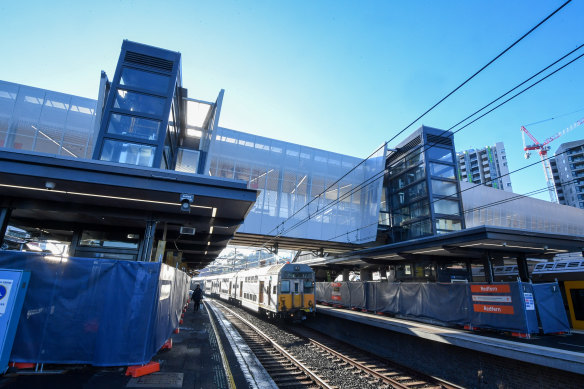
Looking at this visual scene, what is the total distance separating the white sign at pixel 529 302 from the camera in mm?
9679

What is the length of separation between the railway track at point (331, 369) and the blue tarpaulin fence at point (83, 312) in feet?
13.2

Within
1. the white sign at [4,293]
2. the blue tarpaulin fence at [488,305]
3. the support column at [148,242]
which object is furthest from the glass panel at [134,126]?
the blue tarpaulin fence at [488,305]

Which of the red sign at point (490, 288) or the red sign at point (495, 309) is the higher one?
the red sign at point (490, 288)

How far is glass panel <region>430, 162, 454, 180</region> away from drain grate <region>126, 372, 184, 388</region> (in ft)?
105

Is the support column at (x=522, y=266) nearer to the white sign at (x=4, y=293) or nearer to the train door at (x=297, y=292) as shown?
the train door at (x=297, y=292)

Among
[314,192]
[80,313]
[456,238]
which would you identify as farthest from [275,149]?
[80,313]

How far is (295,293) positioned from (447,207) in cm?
2242

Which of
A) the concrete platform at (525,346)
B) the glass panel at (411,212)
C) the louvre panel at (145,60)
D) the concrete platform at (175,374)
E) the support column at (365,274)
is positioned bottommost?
the concrete platform at (175,374)

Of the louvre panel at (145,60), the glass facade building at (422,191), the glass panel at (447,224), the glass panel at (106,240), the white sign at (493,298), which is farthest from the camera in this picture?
the glass facade building at (422,191)

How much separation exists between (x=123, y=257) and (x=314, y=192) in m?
20.4

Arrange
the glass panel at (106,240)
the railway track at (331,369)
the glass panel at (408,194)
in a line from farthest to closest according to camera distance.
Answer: the glass panel at (408,194) → the glass panel at (106,240) → the railway track at (331,369)

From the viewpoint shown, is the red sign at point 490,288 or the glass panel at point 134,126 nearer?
the red sign at point 490,288

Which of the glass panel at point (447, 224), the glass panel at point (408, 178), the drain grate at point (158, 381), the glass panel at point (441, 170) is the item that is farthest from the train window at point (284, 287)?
the glass panel at point (441, 170)

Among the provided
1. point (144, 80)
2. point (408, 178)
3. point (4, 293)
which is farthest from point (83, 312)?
point (408, 178)
